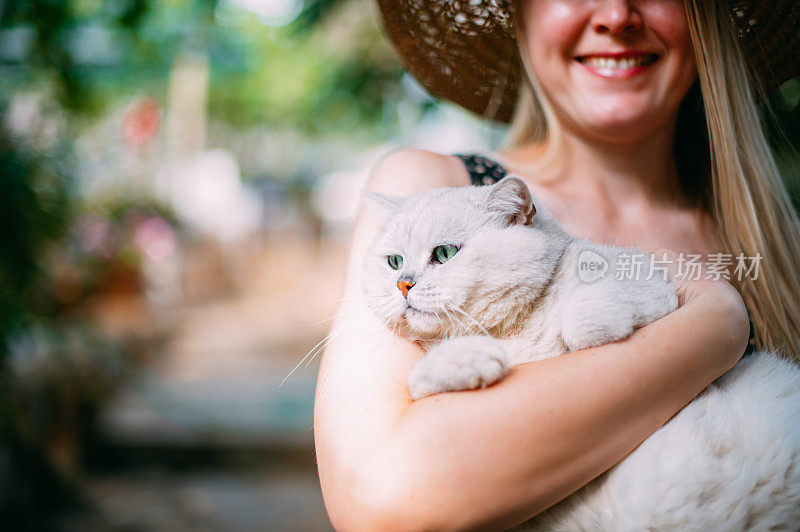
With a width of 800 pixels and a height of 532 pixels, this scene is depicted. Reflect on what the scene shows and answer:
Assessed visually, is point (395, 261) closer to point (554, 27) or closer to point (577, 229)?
point (577, 229)

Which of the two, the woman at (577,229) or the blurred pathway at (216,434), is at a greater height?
the woman at (577,229)

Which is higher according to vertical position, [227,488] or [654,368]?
[654,368]

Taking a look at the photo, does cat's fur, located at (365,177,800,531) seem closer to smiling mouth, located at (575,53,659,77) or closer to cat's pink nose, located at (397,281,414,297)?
cat's pink nose, located at (397,281,414,297)

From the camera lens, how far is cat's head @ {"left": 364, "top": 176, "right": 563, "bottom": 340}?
38.0 inches

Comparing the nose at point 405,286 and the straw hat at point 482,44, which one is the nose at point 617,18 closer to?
the straw hat at point 482,44

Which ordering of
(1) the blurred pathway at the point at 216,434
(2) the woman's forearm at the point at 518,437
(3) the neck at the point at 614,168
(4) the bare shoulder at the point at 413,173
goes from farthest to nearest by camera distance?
(1) the blurred pathway at the point at 216,434 → (3) the neck at the point at 614,168 → (4) the bare shoulder at the point at 413,173 → (2) the woman's forearm at the point at 518,437

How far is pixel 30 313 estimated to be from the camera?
8.96 ft

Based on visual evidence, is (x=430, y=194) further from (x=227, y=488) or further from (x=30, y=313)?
(x=227, y=488)

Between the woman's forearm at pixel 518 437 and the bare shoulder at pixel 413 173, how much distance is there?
1.56 ft

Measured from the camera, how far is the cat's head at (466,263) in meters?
0.97

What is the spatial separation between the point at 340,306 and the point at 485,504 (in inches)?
17.4

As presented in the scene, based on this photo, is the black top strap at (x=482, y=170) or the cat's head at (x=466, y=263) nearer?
the cat's head at (x=466, y=263)

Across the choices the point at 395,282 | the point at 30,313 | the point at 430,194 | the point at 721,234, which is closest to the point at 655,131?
the point at 721,234

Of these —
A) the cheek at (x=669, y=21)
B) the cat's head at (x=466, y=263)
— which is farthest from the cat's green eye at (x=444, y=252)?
the cheek at (x=669, y=21)
